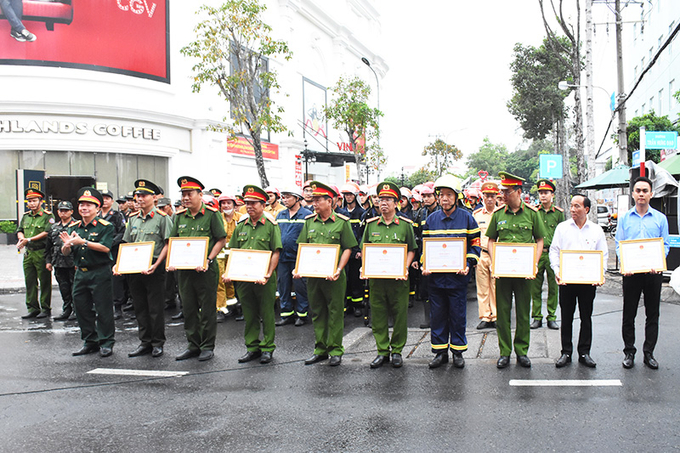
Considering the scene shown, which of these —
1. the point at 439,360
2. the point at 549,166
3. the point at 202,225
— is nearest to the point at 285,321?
the point at 202,225

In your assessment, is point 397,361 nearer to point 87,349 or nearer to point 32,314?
point 87,349

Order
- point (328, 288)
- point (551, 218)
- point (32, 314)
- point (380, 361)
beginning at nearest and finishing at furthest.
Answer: point (380, 361) < point (328, 288) < point (551, 218) < point (32, 314)

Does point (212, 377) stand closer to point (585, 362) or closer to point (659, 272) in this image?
point (585, 362)

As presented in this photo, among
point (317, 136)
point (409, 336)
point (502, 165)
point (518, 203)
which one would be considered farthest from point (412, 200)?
point (502, 165)

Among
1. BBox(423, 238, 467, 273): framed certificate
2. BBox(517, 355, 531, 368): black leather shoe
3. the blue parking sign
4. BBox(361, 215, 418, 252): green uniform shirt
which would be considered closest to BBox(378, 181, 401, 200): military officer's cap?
BBox(361, 215, 418, 252): green uniform shirt

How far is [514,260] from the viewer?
6.05 m

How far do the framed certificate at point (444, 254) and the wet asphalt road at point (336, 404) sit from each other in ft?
3.77

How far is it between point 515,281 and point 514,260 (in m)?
0.30

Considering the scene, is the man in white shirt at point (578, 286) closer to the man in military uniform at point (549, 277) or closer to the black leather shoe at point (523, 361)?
the black leather shoe at point (523, 361)

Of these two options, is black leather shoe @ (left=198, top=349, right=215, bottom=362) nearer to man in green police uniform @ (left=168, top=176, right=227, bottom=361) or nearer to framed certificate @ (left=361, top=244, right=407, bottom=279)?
man in green police uniform @ (left=168, top=176, right=227, bottom=361)

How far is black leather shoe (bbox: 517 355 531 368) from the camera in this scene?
6109 millimetres

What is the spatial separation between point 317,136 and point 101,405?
33.9m

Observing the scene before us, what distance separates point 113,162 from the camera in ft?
74.4

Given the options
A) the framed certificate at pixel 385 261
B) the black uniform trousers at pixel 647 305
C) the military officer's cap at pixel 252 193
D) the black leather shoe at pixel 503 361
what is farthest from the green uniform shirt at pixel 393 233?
the black uniform trousers at pixel 647 305
